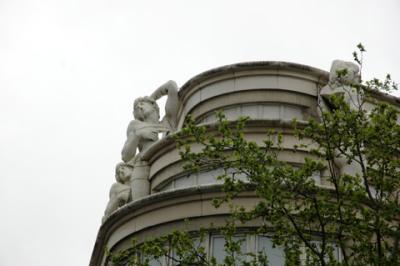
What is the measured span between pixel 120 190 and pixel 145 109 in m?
2.61

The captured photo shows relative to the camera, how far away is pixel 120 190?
2414cm

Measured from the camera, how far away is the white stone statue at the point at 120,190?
23859mm

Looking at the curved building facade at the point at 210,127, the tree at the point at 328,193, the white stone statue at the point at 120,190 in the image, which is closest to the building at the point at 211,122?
the curved building facade at the point at 210,127

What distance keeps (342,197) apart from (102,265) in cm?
943

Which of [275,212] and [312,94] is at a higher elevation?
[312,94]

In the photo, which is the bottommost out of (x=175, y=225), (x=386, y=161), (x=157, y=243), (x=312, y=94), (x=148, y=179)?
(x=157, y=243)

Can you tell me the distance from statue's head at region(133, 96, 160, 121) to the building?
2.95 ft

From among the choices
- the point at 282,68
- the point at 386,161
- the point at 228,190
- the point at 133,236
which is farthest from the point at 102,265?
the point at 386,161

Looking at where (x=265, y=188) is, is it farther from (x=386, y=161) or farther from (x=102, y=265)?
(x=102, y=265)

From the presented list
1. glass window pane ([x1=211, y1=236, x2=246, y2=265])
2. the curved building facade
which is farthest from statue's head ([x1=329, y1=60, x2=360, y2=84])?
glass window pane ([x1=211, y1=236, x2=246, y2=265])

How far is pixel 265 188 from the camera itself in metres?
15.3

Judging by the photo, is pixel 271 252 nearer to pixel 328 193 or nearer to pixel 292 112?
pixel 328 193

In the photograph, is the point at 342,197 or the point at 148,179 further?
the point at 148,179

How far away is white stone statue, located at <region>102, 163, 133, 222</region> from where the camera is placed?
23.9 m
